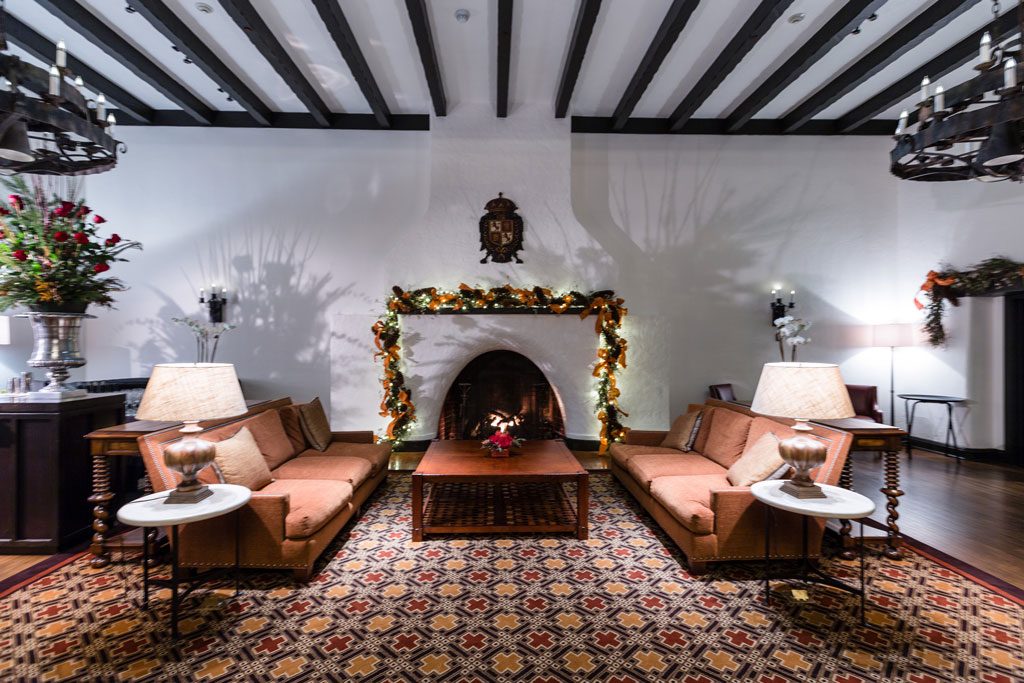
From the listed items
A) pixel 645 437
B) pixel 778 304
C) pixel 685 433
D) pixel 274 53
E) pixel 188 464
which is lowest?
pixel 645 437

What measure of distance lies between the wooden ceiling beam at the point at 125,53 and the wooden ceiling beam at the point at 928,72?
22.0ft

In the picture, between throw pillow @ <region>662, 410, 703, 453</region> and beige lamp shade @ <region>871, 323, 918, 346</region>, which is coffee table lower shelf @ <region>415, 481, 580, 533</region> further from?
beige lamp shade @ <region>871, 323, 918, 346</region>

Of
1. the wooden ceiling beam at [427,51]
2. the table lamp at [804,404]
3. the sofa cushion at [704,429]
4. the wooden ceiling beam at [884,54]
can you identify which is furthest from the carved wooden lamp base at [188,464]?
the wooden ceiling beam at [884,54]

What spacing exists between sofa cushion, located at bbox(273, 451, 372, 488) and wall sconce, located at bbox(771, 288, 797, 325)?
17.1 ft

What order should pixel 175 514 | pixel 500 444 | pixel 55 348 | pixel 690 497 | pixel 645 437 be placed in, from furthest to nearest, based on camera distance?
pixel 645 437
pixel 500 444
pixel 55 348
pixel 690 497
pixel 175 514

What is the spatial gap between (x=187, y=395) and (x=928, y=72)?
6.94 meters

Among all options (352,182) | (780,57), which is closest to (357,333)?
(352,182)

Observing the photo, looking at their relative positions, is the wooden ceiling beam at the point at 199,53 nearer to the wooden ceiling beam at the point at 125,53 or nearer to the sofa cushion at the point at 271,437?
the wooden ceiling beam at the point at 125,53

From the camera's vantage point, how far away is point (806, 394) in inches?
98.1

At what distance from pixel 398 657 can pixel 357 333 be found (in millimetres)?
4104

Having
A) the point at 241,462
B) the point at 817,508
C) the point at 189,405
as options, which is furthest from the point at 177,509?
the point at 817,508

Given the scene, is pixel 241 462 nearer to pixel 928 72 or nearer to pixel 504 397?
pixel 504 397

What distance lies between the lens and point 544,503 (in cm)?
408

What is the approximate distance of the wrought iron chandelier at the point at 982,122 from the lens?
86.8 inches
